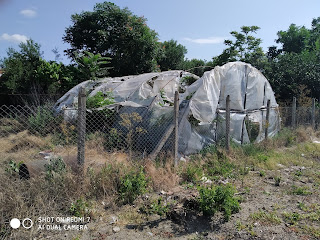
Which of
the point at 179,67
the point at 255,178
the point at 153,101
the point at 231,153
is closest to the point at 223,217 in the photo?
the point at 255,178

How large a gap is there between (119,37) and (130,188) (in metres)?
13.6

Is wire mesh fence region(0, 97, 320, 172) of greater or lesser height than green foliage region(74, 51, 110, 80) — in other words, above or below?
below

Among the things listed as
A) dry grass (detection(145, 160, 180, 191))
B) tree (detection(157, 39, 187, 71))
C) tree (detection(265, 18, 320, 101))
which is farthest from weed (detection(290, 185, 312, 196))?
tree (detection(157, 39, 187, 71))

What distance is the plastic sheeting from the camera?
7.38m

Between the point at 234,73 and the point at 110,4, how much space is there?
11.1m

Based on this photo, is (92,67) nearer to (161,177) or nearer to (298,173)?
(161,177)

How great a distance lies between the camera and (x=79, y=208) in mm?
3631

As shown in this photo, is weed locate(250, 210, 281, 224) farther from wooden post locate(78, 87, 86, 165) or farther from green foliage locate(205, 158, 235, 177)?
wooden post locate(78, 87, 86, 165)

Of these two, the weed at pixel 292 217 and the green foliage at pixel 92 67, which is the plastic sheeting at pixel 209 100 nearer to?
the green foliage at pixel 92 67

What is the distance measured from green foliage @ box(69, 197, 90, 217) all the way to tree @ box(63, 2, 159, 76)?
13721 millimetres

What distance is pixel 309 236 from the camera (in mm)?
3412

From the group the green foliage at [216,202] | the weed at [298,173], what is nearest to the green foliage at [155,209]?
the green foliage at [216,202]

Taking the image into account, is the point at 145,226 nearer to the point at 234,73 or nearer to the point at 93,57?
the point at 234,73

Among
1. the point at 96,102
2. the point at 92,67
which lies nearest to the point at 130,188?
the point at 96,102
